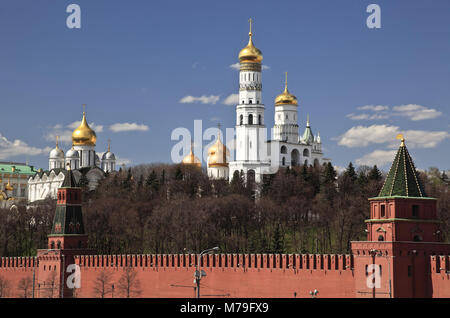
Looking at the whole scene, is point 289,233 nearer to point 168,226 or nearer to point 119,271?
point 168,226

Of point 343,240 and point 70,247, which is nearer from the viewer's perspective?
point 70,247

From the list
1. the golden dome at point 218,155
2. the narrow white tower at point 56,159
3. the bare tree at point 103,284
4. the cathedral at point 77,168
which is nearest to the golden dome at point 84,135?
the cathedral at point 77,168

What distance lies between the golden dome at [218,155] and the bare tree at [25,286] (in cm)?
4286

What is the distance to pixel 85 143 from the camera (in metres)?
112

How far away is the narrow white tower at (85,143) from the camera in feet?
366

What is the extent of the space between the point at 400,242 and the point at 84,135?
7138cm

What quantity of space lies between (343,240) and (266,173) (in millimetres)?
26063

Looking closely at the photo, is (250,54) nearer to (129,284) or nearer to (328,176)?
(328,176)

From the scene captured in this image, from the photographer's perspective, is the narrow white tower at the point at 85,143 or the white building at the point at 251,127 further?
the narrow white tower at the point at 85,143

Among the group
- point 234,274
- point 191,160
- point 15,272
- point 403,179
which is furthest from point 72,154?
point 403,179

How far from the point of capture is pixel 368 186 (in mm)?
76938

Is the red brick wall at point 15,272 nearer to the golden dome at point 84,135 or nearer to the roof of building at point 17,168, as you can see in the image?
the golden dome at point 84,135
